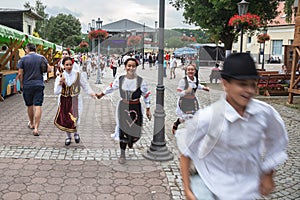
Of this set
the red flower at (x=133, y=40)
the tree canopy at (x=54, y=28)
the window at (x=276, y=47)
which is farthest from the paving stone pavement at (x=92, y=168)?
the window at (x=276, y=47)

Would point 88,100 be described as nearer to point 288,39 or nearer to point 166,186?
point 166,186

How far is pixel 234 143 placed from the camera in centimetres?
176

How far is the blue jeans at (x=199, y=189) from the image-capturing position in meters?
1.83

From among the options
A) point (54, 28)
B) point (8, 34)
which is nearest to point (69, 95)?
point (8, 34)

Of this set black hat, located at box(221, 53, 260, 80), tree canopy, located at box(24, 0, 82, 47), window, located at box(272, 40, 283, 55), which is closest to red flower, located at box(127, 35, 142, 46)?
black hat, located at box(221, 53, 260, 80)

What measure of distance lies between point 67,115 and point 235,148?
13.9 feet

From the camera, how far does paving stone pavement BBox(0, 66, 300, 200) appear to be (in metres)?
3.85

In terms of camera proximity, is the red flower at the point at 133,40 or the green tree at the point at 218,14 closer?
the red flower at the point at 133,40

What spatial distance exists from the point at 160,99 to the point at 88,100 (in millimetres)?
5091

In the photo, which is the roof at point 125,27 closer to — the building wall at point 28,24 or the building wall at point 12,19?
the building wall at point 12,19

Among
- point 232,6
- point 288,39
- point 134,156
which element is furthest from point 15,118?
point 288,39

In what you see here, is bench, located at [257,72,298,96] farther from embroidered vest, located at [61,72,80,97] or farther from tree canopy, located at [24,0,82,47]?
tree canopy, located at [24,0,82,47]

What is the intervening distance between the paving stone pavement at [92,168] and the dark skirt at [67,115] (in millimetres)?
355

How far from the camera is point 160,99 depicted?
5.12m
